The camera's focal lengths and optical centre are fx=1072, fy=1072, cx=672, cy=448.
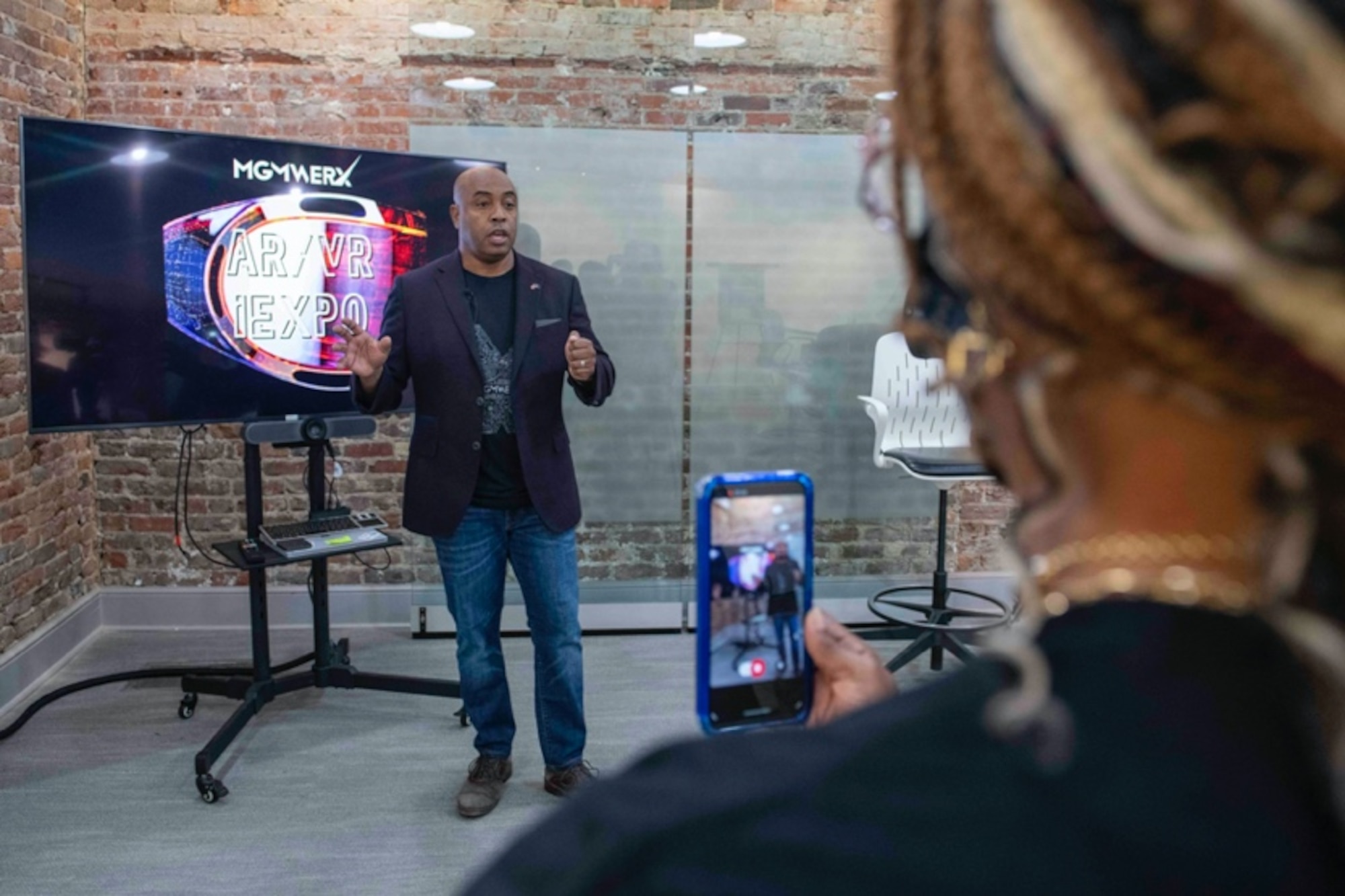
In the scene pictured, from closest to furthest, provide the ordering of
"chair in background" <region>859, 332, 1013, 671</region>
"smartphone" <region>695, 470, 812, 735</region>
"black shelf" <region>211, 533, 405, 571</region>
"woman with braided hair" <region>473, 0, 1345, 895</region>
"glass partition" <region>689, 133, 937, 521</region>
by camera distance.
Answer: "woman with braided hair" <region>473, 0, 1345, 895</region> → "smartphone" <region>695, 470, 812, 735</region> → "black shelf" <region>211, 533, 405, 571</region> → "chair in background" <region>859, 332, 1013, 671</region> → "glass partition" <region>689, 133, 937, 521</region>

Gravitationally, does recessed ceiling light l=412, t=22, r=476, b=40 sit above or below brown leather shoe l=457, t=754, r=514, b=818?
above

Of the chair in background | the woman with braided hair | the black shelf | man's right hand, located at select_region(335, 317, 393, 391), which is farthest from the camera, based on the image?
the chair in background

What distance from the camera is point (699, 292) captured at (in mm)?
4348

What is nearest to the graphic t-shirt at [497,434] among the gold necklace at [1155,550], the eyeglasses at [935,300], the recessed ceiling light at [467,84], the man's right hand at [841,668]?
the recessed ceiling light at [467,84]

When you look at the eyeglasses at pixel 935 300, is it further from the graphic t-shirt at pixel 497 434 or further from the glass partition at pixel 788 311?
the glass partition at pixel 788 311

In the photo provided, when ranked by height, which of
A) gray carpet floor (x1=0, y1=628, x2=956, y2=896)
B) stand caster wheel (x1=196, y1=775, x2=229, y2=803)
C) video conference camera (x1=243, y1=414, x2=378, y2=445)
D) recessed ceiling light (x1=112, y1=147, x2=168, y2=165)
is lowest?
gray carpet floor (x1=0, y1=628, x2=956, y2=896)

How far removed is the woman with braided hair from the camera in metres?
0.37

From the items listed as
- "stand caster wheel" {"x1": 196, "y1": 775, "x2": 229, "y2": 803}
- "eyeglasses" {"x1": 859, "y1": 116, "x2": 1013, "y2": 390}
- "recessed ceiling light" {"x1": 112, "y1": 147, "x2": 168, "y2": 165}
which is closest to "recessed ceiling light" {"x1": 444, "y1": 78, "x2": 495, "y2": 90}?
"recessed ceiling light" {"x1": 112, "y1": 147, "x2": 168, "y2": 165}

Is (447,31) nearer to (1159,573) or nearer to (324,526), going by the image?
(324,526)

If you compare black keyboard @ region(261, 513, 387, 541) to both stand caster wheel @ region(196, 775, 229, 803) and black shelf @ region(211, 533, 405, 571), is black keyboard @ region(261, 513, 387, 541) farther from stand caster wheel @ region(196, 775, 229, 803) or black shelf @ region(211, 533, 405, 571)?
stand caster wheel @ region(196, 775, 229, 803)

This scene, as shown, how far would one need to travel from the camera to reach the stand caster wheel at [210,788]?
115 inches

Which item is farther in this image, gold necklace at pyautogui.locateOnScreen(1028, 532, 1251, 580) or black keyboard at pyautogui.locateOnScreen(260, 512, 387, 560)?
black keyboard at pyautogui.locateOnScreen(260, 512, 387, 560)

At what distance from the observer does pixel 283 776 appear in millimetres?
3100

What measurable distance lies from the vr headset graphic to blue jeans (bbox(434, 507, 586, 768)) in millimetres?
908
